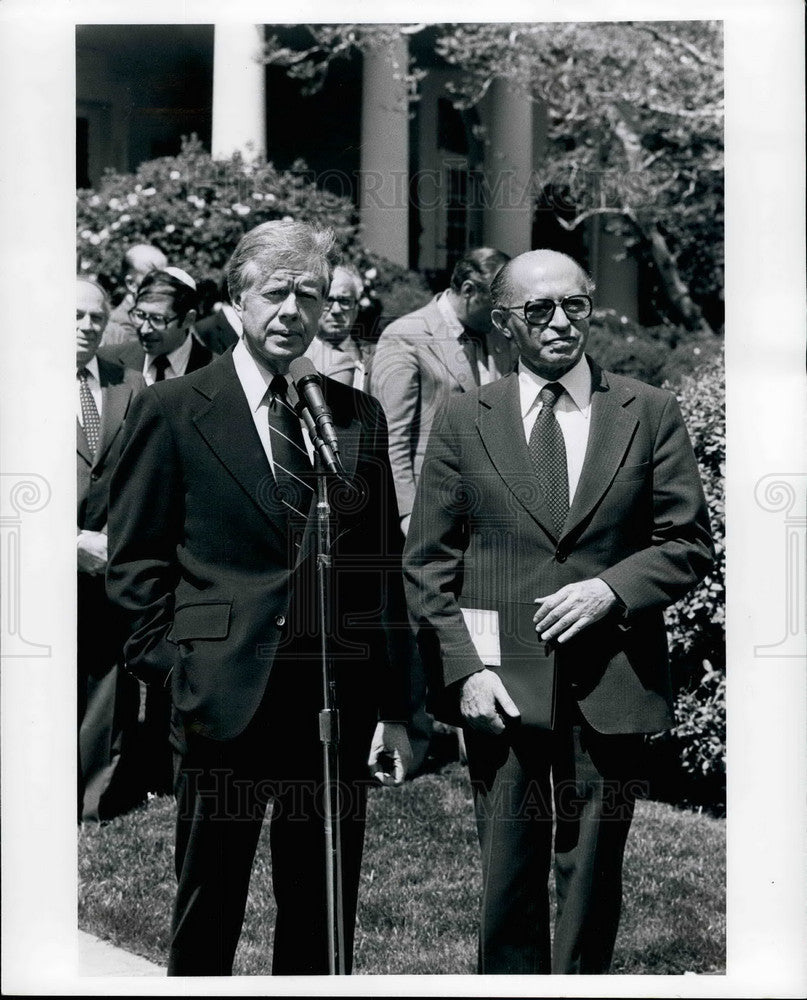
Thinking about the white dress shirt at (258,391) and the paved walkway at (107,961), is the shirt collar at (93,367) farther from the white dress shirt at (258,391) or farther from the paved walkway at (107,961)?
the paved walkway at (107,961)

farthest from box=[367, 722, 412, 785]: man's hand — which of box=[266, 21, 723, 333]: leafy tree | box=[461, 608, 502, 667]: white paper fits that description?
box=[266, 21, 723, 333]: leafy tree

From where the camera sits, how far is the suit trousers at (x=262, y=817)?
13.2ft

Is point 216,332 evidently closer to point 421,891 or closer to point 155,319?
point 155,319

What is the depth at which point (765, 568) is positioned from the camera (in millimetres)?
4461

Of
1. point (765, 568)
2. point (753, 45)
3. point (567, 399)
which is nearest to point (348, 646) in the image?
point (567, 399)

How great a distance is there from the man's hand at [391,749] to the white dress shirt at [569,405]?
98 centimetres

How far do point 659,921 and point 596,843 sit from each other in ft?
3.00

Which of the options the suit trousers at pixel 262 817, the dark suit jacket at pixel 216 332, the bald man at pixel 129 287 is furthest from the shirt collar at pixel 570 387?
the bald man at pixel 129 287

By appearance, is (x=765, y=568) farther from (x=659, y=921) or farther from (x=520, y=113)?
(x=520, y=113)

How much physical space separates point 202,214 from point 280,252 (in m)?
3.55

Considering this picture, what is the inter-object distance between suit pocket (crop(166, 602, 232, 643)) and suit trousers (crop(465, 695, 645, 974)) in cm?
82

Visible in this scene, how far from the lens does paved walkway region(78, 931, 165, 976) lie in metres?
4.46

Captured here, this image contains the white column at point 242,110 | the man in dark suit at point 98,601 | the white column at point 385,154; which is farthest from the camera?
the white column at point 242,110

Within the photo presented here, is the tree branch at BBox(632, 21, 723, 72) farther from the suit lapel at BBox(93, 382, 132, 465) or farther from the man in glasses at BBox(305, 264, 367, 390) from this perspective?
the suit lapel at BBox(93, 382, 132, 465)
